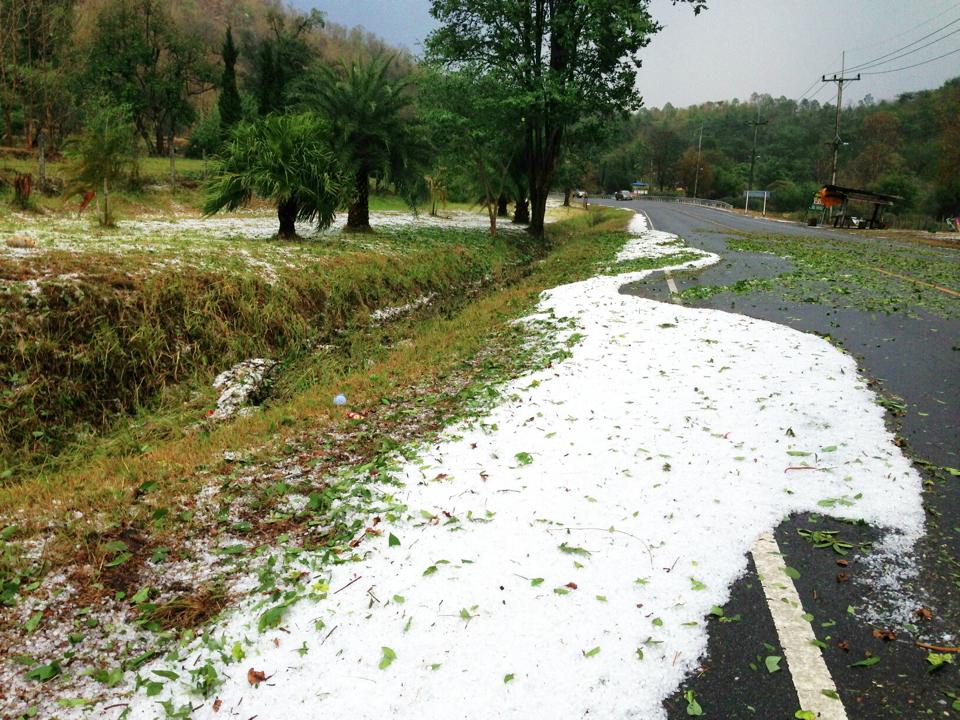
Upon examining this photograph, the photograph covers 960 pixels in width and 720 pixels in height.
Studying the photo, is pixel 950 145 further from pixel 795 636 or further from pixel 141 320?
pixel 141 320

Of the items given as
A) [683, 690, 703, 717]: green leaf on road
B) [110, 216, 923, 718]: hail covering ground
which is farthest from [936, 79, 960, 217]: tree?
[683, 690, 703, 717]: green leaf on road

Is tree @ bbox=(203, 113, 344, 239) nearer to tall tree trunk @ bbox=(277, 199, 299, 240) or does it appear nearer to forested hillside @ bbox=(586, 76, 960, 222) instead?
tall tree trunk @ bbox=(277, 199, 299, 240)

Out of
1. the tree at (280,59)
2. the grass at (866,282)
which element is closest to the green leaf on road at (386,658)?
the grass at (866,282)

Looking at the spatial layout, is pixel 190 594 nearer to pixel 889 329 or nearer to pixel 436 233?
pixel 889 329

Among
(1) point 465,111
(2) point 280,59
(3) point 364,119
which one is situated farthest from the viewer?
(2) point 280,59

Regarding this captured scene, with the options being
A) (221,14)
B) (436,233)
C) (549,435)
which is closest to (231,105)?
(436,233)

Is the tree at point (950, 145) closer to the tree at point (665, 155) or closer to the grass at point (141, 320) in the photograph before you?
the grass at point (141, 320)

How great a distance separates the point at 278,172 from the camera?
42.6 feet

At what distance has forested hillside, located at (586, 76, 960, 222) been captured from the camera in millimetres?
50125

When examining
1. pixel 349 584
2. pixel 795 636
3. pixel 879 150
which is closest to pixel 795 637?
pixel 795 636

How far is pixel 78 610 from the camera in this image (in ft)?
10.6

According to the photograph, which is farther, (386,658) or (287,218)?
(287,218)

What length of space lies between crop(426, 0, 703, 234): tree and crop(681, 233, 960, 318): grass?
29.4 feet

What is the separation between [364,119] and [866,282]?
13.6 meters
